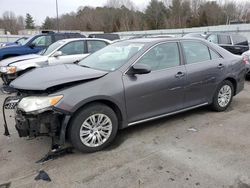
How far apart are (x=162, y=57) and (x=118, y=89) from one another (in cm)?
110

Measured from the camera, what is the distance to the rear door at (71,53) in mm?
7695

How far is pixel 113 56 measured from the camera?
4449 millimetres

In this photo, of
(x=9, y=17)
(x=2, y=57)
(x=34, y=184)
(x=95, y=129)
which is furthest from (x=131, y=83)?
(x=9, y=17)

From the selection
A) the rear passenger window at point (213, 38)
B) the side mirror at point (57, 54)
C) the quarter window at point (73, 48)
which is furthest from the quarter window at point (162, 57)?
the rear passenger window at point (213, 38)

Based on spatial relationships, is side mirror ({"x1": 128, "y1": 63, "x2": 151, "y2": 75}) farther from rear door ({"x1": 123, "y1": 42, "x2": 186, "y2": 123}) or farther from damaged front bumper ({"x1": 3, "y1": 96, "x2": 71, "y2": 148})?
damaged front bumper ({"x1": 3, "y1": 96, "x2": 71, "y2": 148})

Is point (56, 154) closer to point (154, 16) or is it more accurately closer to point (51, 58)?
point (51, 58)

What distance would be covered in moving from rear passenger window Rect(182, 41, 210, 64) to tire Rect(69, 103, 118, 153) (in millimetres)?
1852

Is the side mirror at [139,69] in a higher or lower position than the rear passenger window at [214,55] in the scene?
lower

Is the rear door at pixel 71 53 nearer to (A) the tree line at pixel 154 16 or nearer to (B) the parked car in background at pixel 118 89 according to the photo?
(B) the parked car in background at pixel 118 89

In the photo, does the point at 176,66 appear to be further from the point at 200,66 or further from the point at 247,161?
the point at 247,161

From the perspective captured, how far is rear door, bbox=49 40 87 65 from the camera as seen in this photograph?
25.2 ft

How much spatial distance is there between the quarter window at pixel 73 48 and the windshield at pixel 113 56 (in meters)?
3.48

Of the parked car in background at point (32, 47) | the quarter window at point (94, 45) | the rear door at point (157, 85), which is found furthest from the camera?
the parked car in background at point (32, 47)

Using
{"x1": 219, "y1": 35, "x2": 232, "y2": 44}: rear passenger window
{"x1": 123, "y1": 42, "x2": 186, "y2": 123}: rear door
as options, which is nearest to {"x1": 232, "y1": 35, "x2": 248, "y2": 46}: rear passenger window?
{"x1": 219, "y1": 35, "x2": 232, "y2": 44}: rear passenger window
